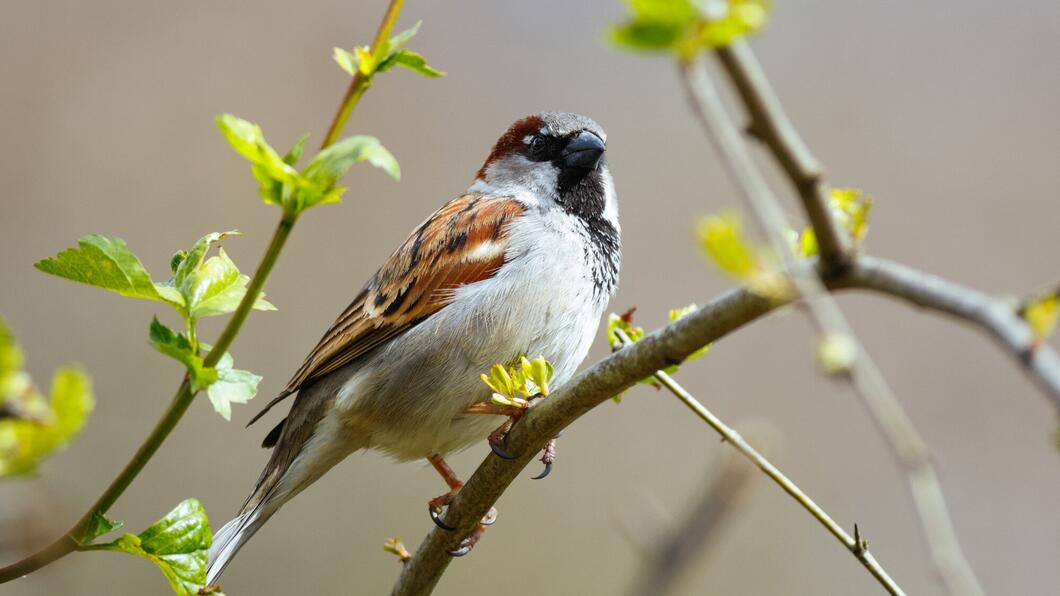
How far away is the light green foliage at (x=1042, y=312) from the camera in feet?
1.60

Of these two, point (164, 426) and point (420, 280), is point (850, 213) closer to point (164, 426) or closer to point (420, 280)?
point (164, 426)

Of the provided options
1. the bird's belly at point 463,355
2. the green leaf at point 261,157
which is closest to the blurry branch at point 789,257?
the green leaf at point 261,157

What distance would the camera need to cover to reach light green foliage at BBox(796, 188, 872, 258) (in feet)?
2.37

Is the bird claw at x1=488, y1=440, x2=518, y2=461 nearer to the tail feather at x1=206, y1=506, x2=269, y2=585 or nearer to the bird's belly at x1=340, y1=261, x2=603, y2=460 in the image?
the bird's belly at x1=340, y1=261, x2=603, y2=460

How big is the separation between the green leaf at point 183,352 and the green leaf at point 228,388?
0.11 feet

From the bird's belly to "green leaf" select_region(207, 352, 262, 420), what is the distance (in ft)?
4.00

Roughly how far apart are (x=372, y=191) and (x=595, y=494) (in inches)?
67.4

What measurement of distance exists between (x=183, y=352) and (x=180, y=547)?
0.18m

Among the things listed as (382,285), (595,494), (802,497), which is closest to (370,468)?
(595,494)

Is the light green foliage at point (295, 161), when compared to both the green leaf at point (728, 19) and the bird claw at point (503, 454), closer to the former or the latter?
the green leaf at point (728, 19)

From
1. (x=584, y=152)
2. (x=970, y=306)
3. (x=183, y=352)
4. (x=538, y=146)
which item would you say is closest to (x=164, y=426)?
(x=183, y=352)

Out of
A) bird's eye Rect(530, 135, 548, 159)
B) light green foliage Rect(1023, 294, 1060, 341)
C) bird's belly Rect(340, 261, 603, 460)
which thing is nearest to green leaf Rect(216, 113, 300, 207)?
light green foliage Rect(1023, 294, 1060, 341)

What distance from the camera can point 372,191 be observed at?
4.82m

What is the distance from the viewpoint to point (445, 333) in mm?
2268
